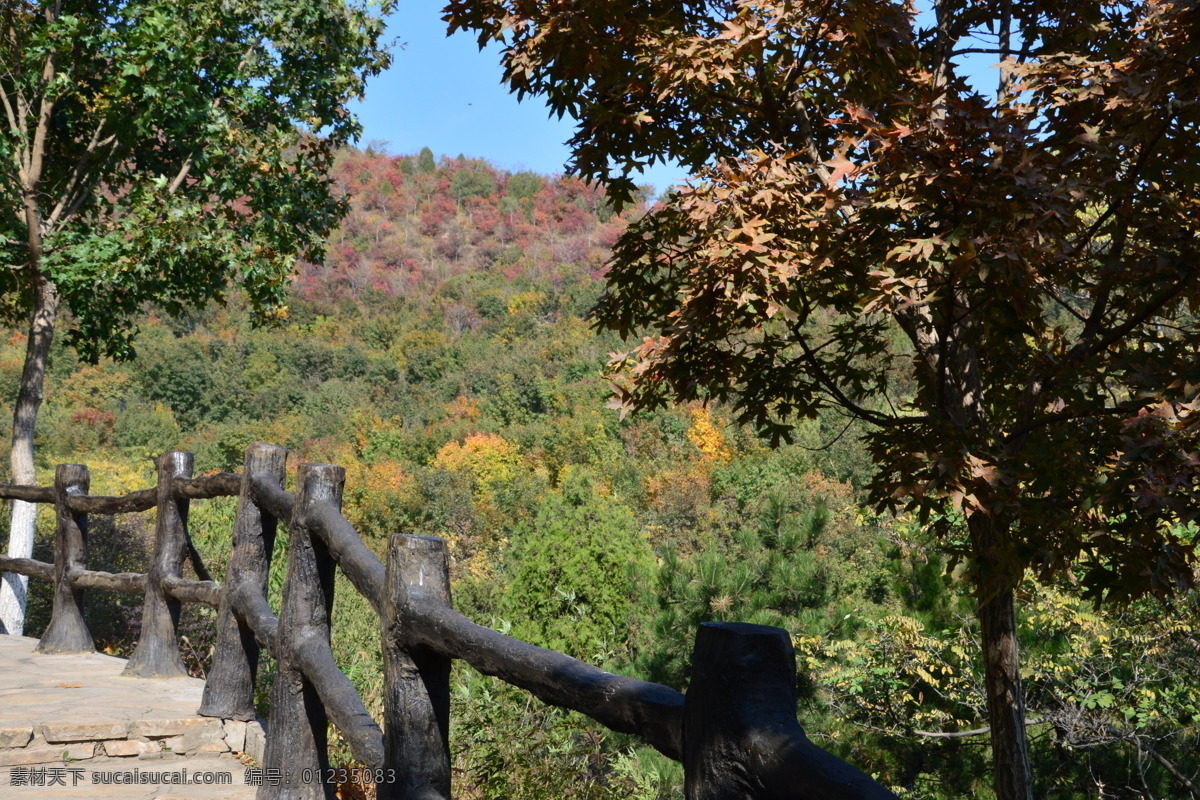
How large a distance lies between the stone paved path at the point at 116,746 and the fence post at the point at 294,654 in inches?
11.2

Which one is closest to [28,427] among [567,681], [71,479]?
[71,479]

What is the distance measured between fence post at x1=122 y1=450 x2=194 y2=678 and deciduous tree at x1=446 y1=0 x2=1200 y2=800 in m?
2.24

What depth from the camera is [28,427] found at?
985 centimetres

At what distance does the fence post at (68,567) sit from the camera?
16.6 ft

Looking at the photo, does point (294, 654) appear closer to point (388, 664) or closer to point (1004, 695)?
point (388, 664)

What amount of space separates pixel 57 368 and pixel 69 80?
87.6 ft

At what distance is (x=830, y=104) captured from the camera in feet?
16.8

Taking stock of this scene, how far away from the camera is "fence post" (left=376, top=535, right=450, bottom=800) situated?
2189 mm

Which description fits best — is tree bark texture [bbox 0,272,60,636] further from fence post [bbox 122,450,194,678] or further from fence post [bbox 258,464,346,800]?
fence post [bbox 258,464,346,800]

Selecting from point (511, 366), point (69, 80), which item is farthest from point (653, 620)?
point (511, 366)

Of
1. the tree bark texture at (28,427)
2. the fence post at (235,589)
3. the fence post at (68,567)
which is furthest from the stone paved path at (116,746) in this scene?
the tree bark texture at (28,427)

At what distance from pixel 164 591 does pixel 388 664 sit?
261cm

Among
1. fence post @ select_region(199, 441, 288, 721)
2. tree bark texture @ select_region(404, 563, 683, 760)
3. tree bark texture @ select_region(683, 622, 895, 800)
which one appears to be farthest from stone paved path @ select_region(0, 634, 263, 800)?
tree bark texture @ select_region(683, 622, 895, 800)

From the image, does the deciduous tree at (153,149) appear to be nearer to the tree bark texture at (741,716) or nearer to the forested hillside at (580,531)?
the forested hillside at (580,531)
